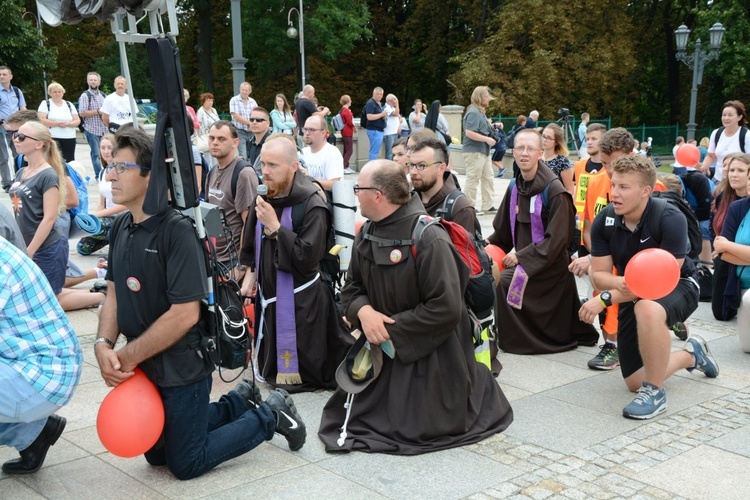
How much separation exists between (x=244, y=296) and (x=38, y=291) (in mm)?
2514

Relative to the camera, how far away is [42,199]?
7.07m

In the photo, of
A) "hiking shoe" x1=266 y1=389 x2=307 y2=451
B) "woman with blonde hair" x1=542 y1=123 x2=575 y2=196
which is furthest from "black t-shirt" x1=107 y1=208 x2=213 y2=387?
"woman with blonde hair" x1=542 y1=123 x2=575 y2=196

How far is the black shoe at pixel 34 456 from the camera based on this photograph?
4.35m

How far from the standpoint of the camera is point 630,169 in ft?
17.7

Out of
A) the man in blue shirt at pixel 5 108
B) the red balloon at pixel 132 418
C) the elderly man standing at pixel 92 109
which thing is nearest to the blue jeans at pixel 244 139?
the elderly man standing at pixel 92 109

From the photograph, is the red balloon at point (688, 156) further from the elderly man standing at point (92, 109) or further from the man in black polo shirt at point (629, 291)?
the elderly man standing at point (92, 109)

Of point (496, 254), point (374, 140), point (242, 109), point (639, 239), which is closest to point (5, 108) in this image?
point (242, 109)

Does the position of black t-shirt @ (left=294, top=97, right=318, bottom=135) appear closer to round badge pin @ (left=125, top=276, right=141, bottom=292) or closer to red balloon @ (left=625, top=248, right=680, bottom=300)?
red balloon @ (left=625, top=248, right=680, bottom=300)

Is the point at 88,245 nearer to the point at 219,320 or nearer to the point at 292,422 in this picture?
the point at 292,422

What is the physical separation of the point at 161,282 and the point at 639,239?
324 centimetres

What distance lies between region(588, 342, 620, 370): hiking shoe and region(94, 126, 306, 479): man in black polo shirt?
3304 mm

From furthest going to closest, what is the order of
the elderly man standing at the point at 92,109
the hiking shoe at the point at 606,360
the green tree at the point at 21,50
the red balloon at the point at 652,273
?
the green tree at the point at 21,50 → the elderly man standing at the point at 92,109 → the hiking shoe at the point at 606,360 → the red balloon at the point at 652,273

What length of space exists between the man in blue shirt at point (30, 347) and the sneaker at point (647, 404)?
3.43 metres

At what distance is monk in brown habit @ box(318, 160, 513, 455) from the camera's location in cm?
471
